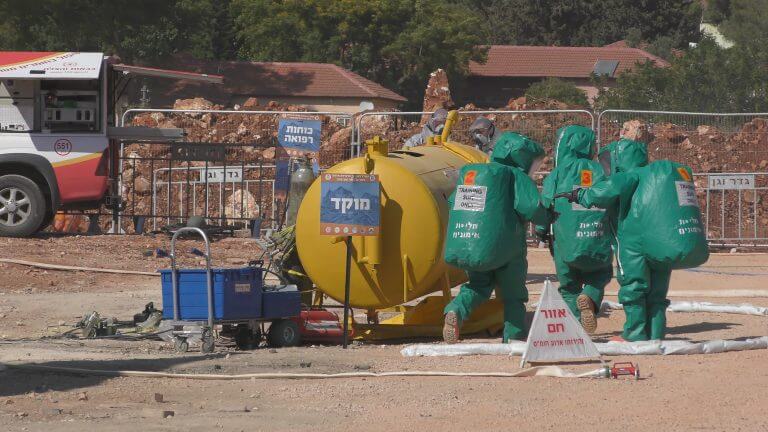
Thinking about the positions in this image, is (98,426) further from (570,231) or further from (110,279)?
(110,279)

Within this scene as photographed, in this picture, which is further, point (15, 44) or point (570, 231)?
point (15, 44)

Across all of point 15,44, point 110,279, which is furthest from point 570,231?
point 15,44

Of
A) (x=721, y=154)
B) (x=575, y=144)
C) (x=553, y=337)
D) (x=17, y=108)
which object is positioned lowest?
(x=721, y=154)

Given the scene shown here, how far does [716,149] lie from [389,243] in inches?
533

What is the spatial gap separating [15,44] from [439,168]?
1499 inches

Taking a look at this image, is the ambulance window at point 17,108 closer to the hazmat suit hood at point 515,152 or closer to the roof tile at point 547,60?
the hazmat suit hood at point 515,152

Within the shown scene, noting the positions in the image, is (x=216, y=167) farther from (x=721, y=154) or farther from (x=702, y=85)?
(x=702, y=85)

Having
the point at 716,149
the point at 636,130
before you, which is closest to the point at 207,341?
the point at 636,130

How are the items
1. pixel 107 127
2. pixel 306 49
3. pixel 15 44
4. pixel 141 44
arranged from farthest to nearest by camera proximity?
pixel 306 49 → pixel 141 44 → pixel 15 44 → pixel 107 127

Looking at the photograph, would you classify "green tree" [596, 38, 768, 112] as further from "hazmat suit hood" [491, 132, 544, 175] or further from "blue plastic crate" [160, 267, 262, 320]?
"blue plastic crate" [160, 267, 262, 320]

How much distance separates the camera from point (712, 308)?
14617 mm

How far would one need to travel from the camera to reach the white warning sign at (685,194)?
1138cm

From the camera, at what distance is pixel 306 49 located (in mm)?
63250

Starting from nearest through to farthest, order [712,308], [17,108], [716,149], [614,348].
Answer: [614,348] < [712,308] < [17,108] < [716,149]
